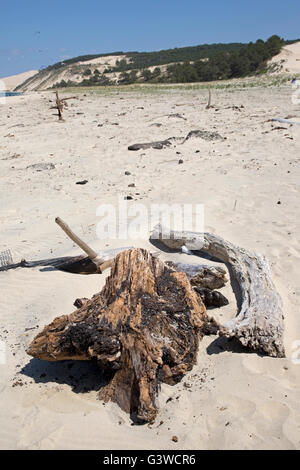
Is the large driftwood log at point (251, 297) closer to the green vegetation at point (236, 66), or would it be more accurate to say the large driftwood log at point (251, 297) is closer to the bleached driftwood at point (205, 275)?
the bleached driftwood at point (205, 275)

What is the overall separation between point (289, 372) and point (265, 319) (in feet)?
1.47

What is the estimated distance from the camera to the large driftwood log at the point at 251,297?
10.2 feet

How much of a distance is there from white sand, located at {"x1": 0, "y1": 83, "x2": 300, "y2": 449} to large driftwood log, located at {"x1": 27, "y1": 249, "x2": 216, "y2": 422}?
17cm

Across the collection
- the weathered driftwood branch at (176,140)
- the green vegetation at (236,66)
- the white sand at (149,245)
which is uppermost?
the green vegetation at (236,66)

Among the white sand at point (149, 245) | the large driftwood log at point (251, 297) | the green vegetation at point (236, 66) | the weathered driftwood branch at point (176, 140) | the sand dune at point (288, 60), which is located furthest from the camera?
the green vegetation at point (236, 66)

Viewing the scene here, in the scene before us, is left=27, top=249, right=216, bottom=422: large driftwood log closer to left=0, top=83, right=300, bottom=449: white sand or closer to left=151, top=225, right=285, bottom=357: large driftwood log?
left=0, top=83, right=300, bottom=449: white sand

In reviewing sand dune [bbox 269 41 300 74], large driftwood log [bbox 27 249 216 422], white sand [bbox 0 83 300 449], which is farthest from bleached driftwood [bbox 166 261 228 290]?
sand dune [bbox 269 41 300 74]

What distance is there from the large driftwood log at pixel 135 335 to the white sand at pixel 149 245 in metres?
0.17

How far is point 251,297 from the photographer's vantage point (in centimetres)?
352

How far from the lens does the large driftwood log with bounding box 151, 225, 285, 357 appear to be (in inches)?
123

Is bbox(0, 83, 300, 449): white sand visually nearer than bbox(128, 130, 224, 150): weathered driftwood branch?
Yes

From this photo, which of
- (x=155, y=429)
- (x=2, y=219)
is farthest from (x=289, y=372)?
(x=2, y=219)

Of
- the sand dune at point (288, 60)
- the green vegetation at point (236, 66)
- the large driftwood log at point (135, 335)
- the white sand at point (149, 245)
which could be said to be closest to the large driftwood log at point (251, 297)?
the white sand at point (149, 245)

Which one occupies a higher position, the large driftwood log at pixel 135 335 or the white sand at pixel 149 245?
the large driftwood log at pixel 135 335
